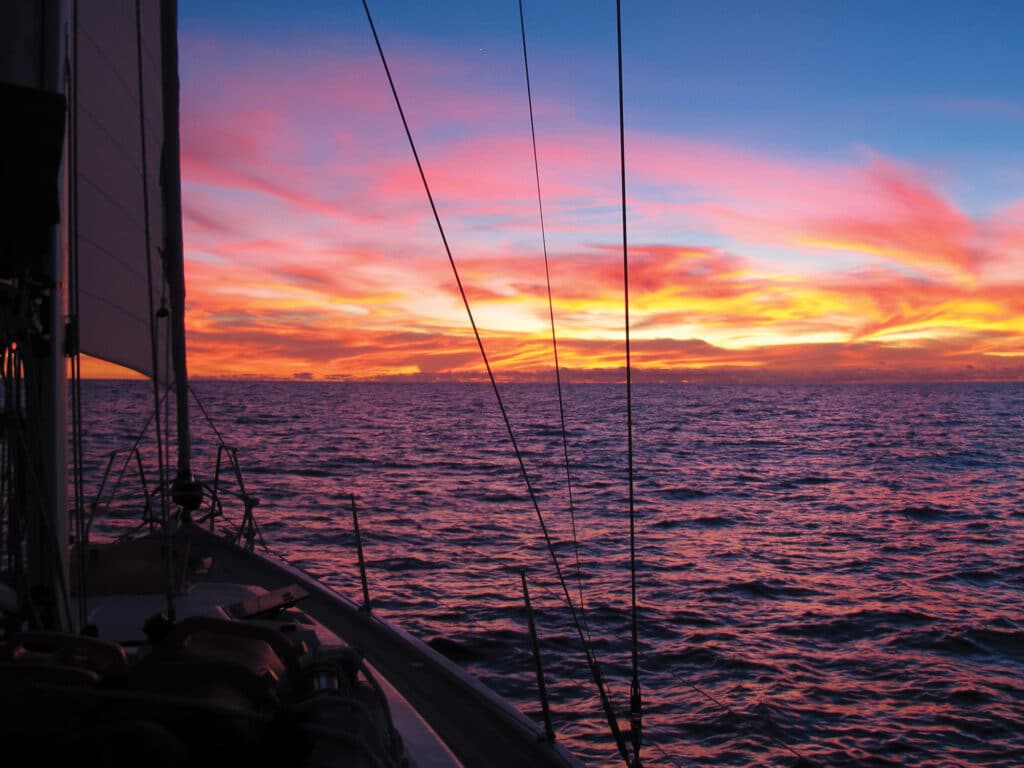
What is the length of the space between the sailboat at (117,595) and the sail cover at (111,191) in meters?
0.02

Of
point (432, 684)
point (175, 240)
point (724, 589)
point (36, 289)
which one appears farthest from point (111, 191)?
point (724, 589)

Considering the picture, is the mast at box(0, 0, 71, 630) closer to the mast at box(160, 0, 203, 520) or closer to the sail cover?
the sail cover

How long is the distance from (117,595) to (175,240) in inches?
153

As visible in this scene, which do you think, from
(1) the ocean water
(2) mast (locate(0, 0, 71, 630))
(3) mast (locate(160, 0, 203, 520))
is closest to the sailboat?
(2) mast (locate(0, 0, 71, 630))

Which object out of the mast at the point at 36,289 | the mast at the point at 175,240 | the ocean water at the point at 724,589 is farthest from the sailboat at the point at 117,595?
the ocean water at the point at 724,589

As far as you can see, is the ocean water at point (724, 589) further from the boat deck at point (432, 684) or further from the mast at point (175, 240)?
the mast at point (175, 240)

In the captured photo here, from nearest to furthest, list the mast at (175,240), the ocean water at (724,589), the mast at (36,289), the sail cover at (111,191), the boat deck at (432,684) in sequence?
the mast at (36,289)
the boat deck at (432,684)
the sail cover at (111,191)
the ocean water at (724,589)
the mast at (175,240)

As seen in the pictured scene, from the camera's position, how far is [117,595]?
6109 mm

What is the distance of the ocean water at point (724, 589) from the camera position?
820 centimetres

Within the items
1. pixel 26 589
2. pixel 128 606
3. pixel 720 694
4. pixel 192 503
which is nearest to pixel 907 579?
pixel 720 694

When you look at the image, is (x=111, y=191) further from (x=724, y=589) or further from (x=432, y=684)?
(x=724, y=589)

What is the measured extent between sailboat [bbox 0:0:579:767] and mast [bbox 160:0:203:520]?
1.49 feet

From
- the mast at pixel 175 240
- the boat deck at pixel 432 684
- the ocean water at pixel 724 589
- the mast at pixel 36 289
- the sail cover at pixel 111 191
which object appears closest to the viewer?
the mast at pixel 36 289

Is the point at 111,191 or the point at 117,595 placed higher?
the point at 111,191
